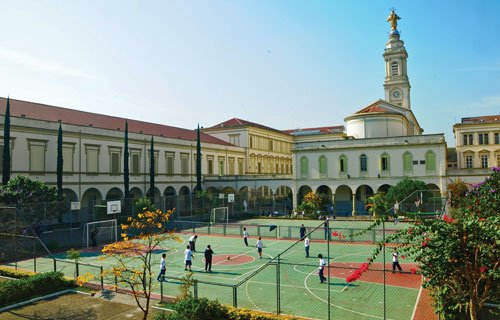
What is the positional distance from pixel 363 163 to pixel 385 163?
105 inches

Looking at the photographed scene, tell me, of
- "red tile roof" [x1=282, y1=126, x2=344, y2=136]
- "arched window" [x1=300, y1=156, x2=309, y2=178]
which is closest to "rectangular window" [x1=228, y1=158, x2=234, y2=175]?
"arched window" [x1=300, y1=156, x2=309, y2=178]

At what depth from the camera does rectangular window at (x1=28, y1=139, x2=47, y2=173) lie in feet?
129

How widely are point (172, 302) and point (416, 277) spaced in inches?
470

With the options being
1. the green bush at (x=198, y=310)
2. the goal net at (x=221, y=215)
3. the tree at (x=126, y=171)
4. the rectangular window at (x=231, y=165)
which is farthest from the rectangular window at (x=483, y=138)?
the green bush at (x=198, y=310)

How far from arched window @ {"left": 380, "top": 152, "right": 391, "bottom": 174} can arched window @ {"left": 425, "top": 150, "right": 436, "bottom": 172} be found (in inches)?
167

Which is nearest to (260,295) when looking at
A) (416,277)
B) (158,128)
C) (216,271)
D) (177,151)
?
(216,271)

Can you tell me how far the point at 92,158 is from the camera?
45469 mm

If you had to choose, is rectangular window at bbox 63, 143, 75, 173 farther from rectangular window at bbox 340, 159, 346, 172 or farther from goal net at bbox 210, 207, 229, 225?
rectangular window at bbox 340, 159, 346, 172

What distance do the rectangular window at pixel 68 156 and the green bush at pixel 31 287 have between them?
27.1m

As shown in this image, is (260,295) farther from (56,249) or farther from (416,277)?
(56,249)

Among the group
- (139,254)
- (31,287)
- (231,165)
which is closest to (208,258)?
(31,287)

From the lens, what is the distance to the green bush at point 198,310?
12.3m

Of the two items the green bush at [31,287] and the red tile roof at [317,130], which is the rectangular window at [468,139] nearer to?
the red tile roof at [317,130]

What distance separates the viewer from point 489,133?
70875mm
